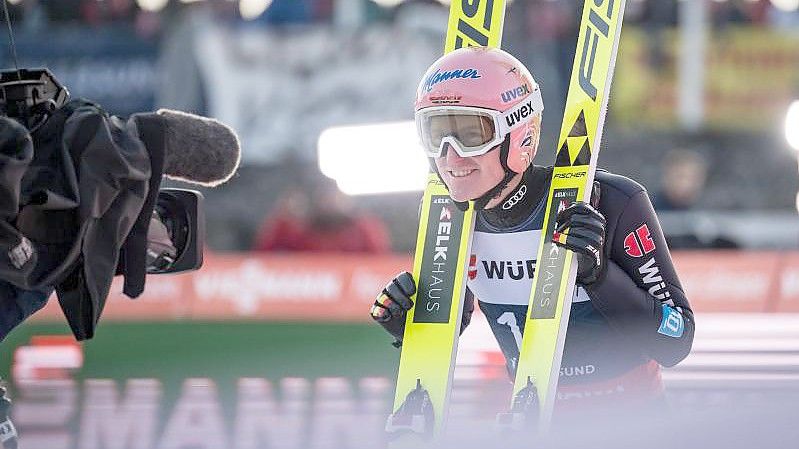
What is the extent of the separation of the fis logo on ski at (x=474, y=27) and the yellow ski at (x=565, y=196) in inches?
14.0

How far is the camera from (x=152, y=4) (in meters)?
11.7

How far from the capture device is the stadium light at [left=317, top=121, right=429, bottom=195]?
354 inches

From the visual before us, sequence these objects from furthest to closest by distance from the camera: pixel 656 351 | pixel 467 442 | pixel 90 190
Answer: pixel 656 351, pixel 90 190, pixel 467 442

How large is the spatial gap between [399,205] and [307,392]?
554 cm

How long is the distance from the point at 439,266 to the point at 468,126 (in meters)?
0.52

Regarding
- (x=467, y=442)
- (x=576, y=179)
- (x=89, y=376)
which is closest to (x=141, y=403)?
(x=89, y=376)

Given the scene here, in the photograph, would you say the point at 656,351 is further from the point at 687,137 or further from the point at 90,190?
the point at 687,137

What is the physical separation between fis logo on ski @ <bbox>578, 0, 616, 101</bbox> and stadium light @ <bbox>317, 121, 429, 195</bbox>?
4.04 meters

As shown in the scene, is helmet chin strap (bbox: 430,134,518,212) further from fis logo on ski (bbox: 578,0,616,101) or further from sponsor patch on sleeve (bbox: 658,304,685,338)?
sponsor patch on sleeve (bbox: 658,304,685,338)

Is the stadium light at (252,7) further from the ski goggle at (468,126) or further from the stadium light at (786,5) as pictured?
the ski goggle at (468,126)

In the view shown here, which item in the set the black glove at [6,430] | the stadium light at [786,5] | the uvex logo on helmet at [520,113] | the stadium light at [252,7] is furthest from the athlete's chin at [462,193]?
the stadium light at [786,5]

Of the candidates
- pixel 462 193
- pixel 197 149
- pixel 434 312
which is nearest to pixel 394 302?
pixel 434 312

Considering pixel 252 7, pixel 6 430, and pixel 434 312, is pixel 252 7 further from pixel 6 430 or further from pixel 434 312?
pixel 6 430

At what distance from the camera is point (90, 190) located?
2980 millimetres
